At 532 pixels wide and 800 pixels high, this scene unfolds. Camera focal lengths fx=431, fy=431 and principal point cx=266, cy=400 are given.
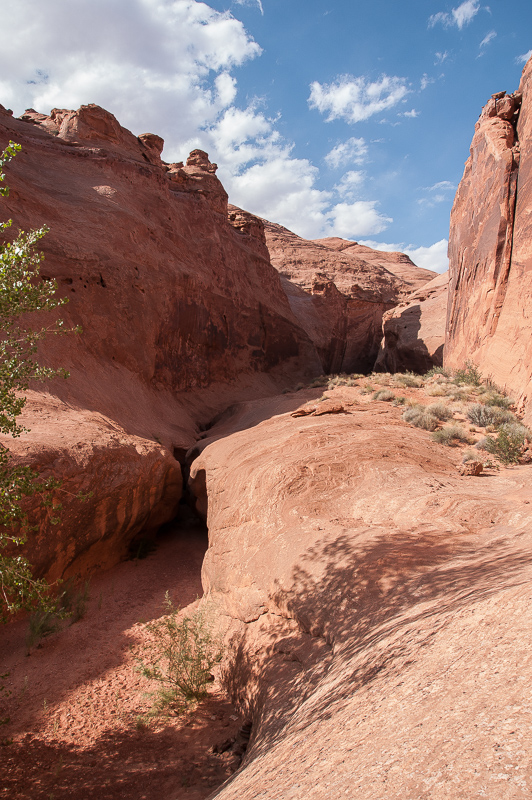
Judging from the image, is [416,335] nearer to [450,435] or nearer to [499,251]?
[499,251]

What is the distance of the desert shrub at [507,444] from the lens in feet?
29.0

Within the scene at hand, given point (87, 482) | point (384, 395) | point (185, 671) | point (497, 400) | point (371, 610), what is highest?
point (87, 482)

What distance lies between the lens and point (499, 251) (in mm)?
14898

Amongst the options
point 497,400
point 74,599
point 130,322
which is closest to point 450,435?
point 497,400

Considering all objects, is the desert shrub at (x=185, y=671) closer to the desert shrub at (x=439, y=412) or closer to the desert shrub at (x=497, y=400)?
the desert shrub at (x=439, y=412)

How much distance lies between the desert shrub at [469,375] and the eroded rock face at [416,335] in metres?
9.49

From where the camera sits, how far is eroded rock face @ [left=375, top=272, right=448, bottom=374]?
2721 cm

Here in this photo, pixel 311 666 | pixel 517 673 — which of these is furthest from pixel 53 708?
pixel 517 673

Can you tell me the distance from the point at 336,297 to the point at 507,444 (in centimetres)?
2773

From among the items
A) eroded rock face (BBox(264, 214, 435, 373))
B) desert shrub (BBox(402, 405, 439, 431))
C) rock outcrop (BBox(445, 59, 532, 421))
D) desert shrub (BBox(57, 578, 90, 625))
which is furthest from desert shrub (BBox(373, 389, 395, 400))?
eroded rock face (BBox(264, 214, 435, 373))

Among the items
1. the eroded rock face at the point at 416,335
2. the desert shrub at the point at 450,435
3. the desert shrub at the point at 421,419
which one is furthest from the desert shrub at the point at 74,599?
the eroded rock face at the point at 416,335

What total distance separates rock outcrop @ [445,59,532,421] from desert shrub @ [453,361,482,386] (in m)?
0.30

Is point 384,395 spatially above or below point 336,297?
below

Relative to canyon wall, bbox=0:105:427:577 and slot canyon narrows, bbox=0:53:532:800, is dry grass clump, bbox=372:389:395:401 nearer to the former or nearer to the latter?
slot canyon narrows, bbox=0:53:532:800
